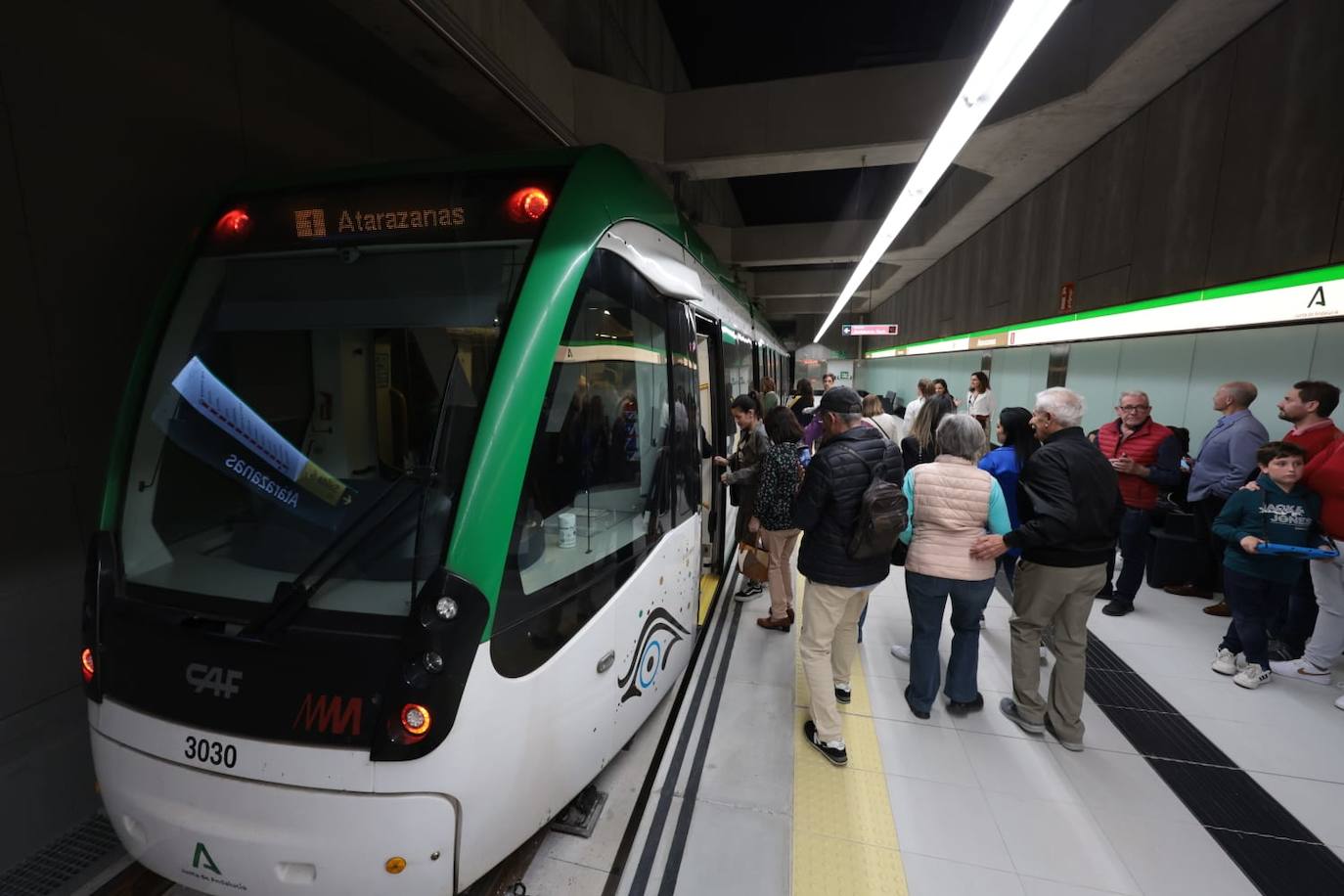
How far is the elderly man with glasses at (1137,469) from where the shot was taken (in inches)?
163

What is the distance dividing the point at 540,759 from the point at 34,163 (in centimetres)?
307

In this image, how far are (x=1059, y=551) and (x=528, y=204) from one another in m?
2.89

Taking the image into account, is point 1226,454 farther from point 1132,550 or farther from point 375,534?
point 375,534

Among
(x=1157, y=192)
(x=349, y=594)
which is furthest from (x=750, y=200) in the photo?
(x=349, y=594)

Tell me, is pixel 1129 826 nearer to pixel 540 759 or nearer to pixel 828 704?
pixel 828 704

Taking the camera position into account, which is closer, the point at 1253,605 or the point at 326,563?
the point at 326,563

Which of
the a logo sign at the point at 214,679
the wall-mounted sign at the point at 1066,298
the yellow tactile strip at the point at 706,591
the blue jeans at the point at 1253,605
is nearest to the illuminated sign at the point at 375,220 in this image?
the a logo sign at the point at 214,679

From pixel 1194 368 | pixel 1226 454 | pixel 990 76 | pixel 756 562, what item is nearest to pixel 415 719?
A: pixel 756 562

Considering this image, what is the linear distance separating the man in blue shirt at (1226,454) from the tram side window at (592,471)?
430 centimetres

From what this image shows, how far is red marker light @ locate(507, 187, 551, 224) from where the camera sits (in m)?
1.86

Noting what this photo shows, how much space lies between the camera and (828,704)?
2809 mm

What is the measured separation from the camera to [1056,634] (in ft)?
9.67

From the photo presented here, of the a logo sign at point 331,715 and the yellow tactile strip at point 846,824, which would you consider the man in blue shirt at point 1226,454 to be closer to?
the yellow tactile strip at point 846,824

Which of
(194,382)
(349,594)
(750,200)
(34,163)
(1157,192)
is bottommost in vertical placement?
(349,594)
